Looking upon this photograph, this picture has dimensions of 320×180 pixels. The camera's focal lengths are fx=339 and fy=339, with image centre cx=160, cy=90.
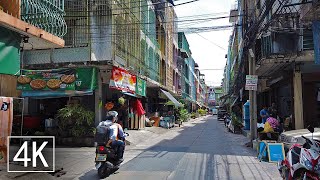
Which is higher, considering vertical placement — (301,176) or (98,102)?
(98,102)

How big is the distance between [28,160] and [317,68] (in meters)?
14.0

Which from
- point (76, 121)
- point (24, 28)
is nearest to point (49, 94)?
point (76, 121)

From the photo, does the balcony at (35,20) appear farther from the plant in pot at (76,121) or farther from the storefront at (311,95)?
the storefront at (311,95)

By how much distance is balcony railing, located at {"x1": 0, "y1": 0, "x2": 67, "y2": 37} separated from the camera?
7.39 m

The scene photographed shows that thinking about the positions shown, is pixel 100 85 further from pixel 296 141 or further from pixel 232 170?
pixel 296 141

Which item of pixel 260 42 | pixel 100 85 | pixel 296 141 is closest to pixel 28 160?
pixel 296 141

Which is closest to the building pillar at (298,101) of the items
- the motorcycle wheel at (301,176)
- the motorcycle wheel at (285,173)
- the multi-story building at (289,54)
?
the multi-story building at (289,54)

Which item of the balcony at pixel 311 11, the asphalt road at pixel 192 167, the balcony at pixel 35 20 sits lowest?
the asphalt road at pixel 192 167

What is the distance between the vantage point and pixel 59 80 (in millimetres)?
15469

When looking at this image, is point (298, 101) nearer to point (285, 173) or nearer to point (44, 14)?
point (285, 173)

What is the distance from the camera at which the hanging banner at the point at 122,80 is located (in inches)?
621

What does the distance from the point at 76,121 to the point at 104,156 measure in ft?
22.6

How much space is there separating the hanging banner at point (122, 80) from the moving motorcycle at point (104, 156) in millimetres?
7330

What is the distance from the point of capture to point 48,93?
1564cm
